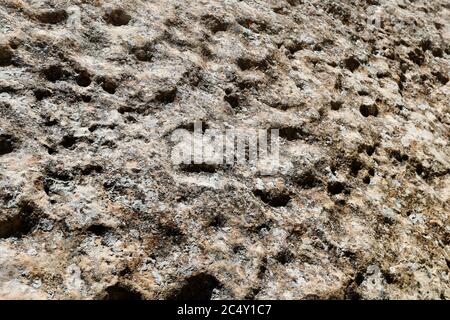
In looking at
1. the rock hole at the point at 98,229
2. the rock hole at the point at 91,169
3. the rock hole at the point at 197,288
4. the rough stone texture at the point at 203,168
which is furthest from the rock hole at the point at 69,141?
the rock hole at the point at 197,288

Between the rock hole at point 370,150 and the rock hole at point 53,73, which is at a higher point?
the rock hole at point 53,73

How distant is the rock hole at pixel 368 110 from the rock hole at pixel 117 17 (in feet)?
7.42

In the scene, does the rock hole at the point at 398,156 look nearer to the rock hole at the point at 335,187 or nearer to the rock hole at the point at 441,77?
the rock hole at the point at 335,187

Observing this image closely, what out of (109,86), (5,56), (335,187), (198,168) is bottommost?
(335,187)

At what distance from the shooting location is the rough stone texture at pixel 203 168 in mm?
2998

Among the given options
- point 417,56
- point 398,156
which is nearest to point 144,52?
point 398,156

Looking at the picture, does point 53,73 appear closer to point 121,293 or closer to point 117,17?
point 117,17

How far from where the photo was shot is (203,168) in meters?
Result: 3.57

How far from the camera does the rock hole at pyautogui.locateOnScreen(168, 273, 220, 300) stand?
2.98 meters

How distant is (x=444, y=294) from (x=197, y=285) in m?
1.93

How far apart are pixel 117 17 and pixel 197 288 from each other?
240 cm

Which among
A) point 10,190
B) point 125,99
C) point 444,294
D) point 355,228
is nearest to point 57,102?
point 125,99
